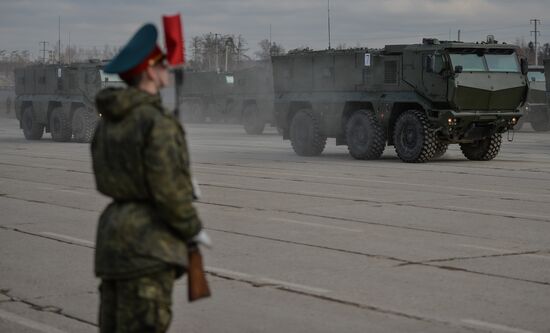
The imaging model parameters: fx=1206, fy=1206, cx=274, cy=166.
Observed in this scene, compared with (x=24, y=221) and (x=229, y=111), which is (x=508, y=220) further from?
(x=229, y=111)

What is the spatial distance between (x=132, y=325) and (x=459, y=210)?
10.7 m

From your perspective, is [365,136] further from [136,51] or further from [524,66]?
[136,51]

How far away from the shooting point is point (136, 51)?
5148 mm

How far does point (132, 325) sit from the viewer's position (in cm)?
512

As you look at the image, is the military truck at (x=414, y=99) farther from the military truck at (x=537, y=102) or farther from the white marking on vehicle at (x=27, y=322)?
the white marking on vehicle at (x=27, y=322)

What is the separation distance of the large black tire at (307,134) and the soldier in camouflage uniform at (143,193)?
22188 mm

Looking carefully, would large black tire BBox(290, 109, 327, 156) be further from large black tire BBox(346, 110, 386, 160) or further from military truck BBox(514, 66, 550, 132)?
military truck BBox(514, 66, 550, 132)

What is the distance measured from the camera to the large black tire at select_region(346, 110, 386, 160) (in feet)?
84.2

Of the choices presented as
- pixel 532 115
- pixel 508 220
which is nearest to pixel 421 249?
pixel 508 220

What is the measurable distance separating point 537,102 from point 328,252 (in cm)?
3050

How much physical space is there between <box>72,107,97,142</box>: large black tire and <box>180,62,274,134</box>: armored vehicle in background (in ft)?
27.1

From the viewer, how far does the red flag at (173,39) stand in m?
5.09

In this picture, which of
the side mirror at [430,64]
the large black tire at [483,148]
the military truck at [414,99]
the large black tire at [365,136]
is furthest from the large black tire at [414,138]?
the large black tire at [483,148]

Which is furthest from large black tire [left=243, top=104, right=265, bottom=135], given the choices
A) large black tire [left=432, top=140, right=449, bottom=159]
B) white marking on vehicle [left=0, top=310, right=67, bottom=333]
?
white marking on vehicle [left=0, top=310, right=67, bottom=333]
